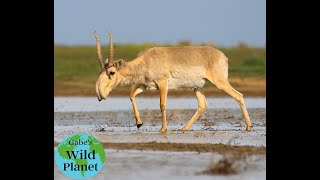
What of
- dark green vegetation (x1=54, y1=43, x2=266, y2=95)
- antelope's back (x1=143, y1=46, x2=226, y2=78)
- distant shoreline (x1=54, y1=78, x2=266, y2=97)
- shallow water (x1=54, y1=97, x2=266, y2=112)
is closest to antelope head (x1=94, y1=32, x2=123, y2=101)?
antelope's back (x1=143, y1=46, x2=226, y2=78)

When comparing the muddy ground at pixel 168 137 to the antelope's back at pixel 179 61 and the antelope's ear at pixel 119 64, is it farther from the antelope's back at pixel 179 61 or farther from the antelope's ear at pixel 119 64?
the antelope's ear at pixel 119 64

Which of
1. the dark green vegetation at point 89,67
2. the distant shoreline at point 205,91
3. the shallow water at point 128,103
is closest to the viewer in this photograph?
the shallow water at point 128,103

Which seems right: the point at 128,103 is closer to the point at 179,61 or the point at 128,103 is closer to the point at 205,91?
the point at 205,91

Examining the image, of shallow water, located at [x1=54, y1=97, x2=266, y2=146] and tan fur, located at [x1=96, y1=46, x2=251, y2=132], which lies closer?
shallow water, located at [x1=54, y1=97, x2=266, y2=146]

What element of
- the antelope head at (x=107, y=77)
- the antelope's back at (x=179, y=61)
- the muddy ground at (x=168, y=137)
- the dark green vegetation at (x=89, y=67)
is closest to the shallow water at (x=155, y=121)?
→ the muddy ground at (x=168, y=137)

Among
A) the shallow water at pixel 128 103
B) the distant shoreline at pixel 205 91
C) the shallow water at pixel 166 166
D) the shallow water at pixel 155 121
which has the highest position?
the distant shoreline at pixel 205 91

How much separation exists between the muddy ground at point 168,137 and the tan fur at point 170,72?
3.14 feet

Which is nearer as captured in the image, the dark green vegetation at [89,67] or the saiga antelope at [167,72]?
the saiga antelope at [167,72]

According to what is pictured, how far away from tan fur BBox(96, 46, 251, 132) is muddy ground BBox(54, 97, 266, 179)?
0.96 m

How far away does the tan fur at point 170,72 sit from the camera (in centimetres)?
1712

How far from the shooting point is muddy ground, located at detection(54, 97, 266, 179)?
1228 centimetres

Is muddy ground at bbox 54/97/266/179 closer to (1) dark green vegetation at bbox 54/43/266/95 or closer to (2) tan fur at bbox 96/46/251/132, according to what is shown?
(2) tan fur at bbox 96/46/251/132
